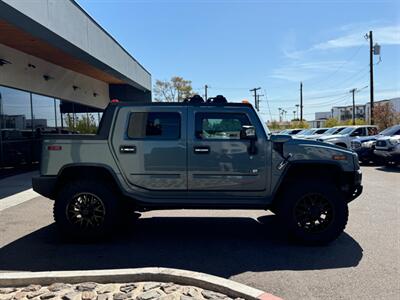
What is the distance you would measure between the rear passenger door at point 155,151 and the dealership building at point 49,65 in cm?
461

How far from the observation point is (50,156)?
5.46 meters

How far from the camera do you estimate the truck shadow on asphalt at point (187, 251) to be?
451 centimetres

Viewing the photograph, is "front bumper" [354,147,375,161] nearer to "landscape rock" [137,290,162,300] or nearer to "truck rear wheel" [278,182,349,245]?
"truck rear wheel" [278,182,349,245]

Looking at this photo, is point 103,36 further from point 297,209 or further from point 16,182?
point 297,209

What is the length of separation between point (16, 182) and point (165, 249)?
26.7 feet

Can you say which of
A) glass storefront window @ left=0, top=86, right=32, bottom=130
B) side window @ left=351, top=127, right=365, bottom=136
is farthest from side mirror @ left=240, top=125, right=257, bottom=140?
side window @ left=351, top=127, right=365, bottom=136

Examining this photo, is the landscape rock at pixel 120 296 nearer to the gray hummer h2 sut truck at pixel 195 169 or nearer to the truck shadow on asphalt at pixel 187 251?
the truck shadow on asphalt at pixel 187 251

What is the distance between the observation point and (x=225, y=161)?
17.6ft

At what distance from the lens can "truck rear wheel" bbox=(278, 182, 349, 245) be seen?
5.26 m

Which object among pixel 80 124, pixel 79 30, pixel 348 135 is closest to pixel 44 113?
pixel 80 124

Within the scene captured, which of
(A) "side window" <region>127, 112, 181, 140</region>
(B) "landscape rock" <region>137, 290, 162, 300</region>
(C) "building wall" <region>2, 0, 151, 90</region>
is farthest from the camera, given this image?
(C) "building wall" <region>2, 0, 151, 90</region>

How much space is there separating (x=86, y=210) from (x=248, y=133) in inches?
103

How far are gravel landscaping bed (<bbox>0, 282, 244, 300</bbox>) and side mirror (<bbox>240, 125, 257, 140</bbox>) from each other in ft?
7.69

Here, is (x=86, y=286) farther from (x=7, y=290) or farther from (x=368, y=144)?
(x=368, y=144)
